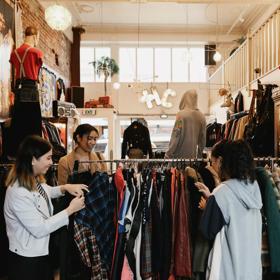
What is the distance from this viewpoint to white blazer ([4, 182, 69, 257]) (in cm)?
204

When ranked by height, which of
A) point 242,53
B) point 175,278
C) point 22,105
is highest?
point 242,53

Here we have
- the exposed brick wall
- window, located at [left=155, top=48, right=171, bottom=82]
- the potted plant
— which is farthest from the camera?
window, located at [left=155, top=48, right=171, bottom=82]

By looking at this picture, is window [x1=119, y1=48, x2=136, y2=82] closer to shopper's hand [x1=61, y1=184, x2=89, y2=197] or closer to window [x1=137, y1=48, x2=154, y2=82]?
window [x1=137, y1=48, x2=154, y2=82]

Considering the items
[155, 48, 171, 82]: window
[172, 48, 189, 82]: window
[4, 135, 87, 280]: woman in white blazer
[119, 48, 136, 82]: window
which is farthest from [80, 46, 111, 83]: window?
[4, 135, 87, 280]: woman in white blazer

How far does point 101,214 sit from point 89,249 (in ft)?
0.81

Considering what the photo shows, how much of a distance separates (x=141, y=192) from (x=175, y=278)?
25.5 inches

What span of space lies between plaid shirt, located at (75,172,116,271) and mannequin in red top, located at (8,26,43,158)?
161 cm

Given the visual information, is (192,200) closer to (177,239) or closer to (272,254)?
(177,239)

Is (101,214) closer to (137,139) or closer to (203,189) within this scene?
(203,189)

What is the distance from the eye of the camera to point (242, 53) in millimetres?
7609

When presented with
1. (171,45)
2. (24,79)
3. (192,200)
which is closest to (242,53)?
(171,45)

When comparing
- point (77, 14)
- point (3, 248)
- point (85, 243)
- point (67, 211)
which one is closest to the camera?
point (67, 211)

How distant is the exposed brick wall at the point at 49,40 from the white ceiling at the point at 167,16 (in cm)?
97

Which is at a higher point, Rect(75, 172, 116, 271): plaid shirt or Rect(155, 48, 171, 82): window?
Rect(155, 48, 171, 82): window
